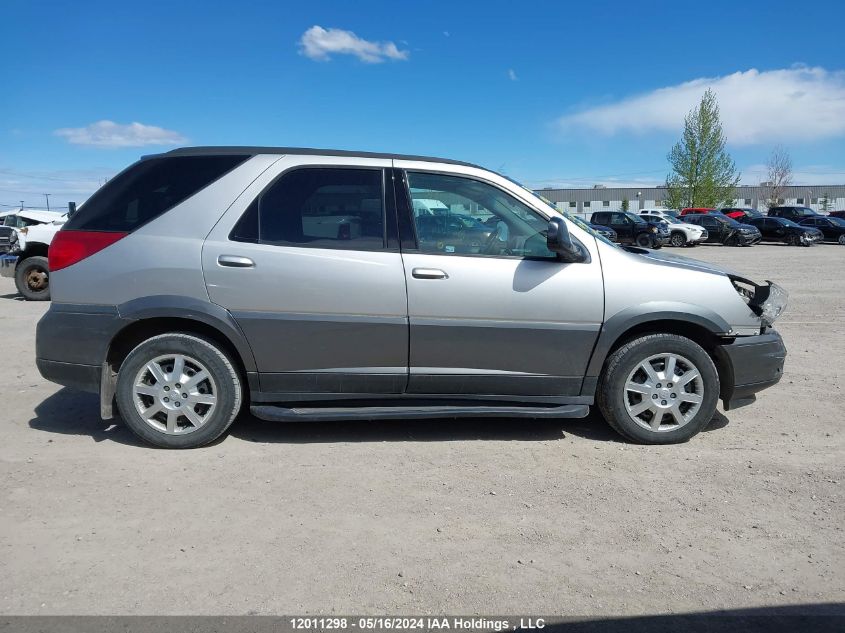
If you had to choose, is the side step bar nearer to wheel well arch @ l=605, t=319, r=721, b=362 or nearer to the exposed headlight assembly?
wheel well arch @ l=605, t=319, r=721, b=362

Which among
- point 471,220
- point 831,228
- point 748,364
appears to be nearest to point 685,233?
point 831,228

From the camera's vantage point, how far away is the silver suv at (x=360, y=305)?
427cm

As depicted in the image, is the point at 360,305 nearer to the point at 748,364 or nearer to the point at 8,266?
the point at 748,364

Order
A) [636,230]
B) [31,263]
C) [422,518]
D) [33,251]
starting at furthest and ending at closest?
[636,230] → [33,251] → [31,263] → [422,518]

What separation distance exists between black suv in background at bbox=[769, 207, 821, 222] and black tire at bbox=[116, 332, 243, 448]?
115ft

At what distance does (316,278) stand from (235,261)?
1.78 feet

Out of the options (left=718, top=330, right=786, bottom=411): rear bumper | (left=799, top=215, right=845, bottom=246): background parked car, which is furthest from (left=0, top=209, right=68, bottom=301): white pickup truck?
(left=799, top=215, right=845, bottom=246): background parked car

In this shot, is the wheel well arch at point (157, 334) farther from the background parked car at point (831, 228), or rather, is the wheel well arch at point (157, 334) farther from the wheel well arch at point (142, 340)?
the background parked car at point (831, 228)

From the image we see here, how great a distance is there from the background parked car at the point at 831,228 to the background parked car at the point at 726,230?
295cm

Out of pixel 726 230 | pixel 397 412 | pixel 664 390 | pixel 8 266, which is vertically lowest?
pixel 397 412

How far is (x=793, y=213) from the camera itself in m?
34.6

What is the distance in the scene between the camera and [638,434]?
4500 millimetres

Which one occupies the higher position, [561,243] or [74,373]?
[561,243]

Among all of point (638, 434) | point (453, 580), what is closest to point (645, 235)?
point (638, 434)
